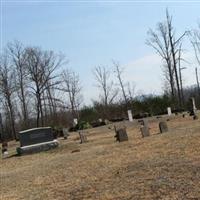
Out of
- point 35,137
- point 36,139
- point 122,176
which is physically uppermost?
point 35,137

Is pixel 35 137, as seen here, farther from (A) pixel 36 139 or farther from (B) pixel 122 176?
(B) pixel 122 176

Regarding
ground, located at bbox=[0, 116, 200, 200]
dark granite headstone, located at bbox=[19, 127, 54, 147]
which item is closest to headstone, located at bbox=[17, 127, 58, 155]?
dark granite headstone, located at bbox=[19, 127, 54, 147]

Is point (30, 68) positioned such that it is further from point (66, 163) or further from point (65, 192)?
point (65, 192)

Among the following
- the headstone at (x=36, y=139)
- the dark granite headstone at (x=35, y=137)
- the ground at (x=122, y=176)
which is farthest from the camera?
the dark granite headstone at (x=35, y=137)

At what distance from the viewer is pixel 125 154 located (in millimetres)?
15805

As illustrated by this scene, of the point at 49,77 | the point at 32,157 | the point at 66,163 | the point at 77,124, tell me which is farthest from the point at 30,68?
the point at 66,163

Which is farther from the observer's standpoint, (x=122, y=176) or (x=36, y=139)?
(x=36, y=139)

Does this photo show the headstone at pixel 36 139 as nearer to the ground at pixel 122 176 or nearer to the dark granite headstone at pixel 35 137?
the dark granite headstone at pixel 35 137

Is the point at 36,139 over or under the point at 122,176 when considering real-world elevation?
over

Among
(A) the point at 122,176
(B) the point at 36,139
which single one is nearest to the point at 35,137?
(B) the point at 36,139

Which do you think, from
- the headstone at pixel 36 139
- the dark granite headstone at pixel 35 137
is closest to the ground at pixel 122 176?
the headstone at pixel 36 139

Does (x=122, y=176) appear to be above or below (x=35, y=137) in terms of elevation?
below

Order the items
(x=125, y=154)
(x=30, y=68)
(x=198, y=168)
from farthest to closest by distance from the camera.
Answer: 1. (x=30, y=68)
2. (x=125, y=154)
3. (x=198, y=168)

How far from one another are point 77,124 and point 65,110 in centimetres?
2069
